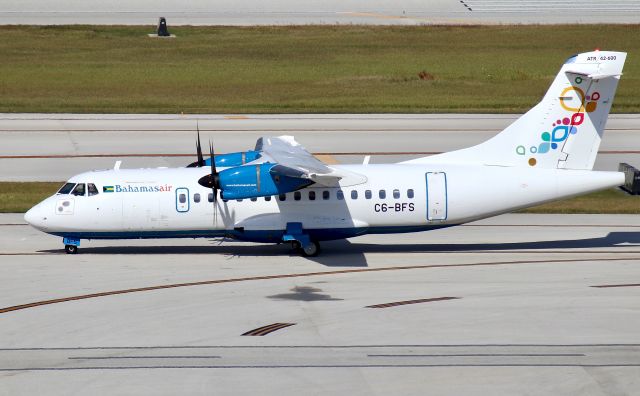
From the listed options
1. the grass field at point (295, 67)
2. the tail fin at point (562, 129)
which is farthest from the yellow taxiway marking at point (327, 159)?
the tail fin at point (562, 129)

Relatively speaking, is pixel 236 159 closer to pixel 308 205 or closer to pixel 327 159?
pixel 308 205

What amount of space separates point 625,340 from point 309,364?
709 centimetres

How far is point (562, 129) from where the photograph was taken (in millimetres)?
31234

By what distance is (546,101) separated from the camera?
3136 cm

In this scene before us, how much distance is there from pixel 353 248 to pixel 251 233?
11.9 feet

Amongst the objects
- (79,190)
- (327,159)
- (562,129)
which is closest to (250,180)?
(79,190)

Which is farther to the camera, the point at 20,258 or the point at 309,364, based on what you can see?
the point at 20,258

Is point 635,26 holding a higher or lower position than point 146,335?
higher

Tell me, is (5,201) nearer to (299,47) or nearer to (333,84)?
(333,84)

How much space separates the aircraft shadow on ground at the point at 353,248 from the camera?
1254 inches

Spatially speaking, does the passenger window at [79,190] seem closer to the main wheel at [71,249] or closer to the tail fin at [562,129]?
the main wheel at [71,249]

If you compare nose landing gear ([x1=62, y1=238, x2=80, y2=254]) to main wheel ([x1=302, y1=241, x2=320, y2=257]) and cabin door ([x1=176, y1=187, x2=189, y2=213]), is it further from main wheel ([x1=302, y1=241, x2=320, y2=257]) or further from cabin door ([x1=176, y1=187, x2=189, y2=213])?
main wheel ([x1=302, y1=241, x2=320, y2=257])

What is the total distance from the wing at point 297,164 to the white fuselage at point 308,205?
0.79 metres

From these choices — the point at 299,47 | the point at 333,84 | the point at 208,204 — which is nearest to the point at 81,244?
the point at 208,204
